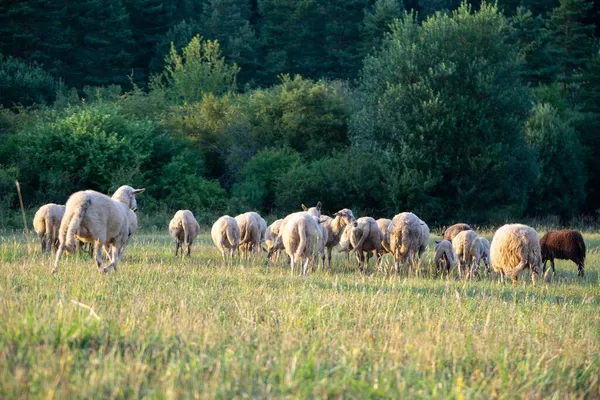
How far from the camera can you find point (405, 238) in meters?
18.6

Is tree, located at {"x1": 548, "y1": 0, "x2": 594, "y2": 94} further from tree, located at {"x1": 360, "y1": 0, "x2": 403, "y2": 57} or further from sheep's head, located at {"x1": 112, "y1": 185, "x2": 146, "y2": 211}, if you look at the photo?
sheep's head, located at {"x1": 112, "y1": 185, "x2": 146, "y2": 211}

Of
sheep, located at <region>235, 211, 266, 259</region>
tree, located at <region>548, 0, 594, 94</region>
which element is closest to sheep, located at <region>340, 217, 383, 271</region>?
sheep, located at <region>235, 211, 266, 259</region>

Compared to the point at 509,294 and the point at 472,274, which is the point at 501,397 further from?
the point at 472,274

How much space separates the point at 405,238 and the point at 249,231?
14.3 feet

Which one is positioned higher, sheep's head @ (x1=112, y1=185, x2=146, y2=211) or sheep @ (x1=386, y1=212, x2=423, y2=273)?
sheep's head @ (x1=112, y1=185, x2=146, y2=211)

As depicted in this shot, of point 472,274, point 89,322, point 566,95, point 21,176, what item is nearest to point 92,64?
point 21,176

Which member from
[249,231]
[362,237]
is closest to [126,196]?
[249,231]

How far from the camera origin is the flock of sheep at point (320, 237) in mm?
13641

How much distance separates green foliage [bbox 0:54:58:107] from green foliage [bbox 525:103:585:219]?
91.3 feet

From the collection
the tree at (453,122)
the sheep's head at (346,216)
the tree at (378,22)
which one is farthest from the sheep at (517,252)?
the tree at (378,22)

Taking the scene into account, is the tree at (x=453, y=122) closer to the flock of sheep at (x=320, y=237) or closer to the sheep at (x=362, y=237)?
the flock of sheep at (x=320, y=237)

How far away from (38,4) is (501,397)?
50.4 metres

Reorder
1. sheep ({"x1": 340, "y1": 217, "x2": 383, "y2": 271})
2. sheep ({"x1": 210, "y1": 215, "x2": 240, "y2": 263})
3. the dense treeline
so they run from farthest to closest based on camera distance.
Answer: the dense treeline, sheep ({"x1": 210, "y1": 215, "x2": 240, "y2": 263}), sheep ({"x1": 340, "y1": 217, "x2": 383, "y2": 271})

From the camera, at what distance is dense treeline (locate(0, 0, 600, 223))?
36719 mm
